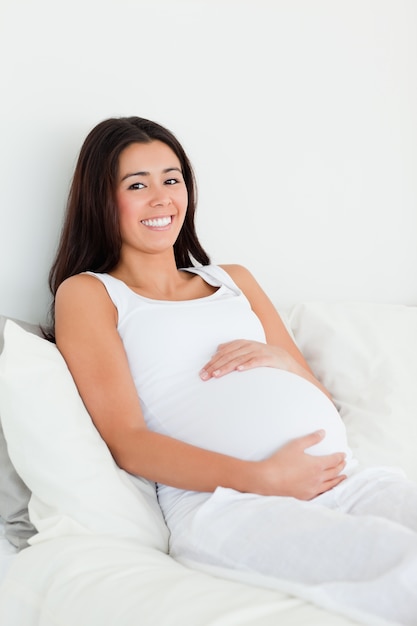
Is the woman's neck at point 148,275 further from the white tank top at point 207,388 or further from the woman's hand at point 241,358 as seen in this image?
the woman's hand at point 241,358

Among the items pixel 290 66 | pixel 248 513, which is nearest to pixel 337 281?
pixel 290 66

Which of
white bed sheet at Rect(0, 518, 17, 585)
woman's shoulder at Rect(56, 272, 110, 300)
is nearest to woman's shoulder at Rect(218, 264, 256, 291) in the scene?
woman's shoulder at Rect(56, 272, 110, 300)

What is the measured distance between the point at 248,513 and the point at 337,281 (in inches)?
47.4

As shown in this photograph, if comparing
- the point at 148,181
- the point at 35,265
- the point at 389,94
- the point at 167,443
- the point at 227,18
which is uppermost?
the point at 227,18

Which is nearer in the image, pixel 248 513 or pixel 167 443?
pixel 248 513

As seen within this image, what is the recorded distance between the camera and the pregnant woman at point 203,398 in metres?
1.22

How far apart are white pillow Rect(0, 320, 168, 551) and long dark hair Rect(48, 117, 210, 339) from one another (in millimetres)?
312

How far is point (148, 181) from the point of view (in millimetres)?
1813

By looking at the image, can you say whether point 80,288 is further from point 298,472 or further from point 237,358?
point 298,472

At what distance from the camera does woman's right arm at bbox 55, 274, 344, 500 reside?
1.42 meters

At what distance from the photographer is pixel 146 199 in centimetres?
179

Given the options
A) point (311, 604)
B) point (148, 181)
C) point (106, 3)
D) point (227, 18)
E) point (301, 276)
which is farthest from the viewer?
point (301, 276)

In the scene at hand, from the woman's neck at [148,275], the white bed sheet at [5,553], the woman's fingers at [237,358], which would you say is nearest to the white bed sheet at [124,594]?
the white bed sheet at [5,553]

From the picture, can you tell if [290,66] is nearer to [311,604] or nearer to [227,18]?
[227,18]
